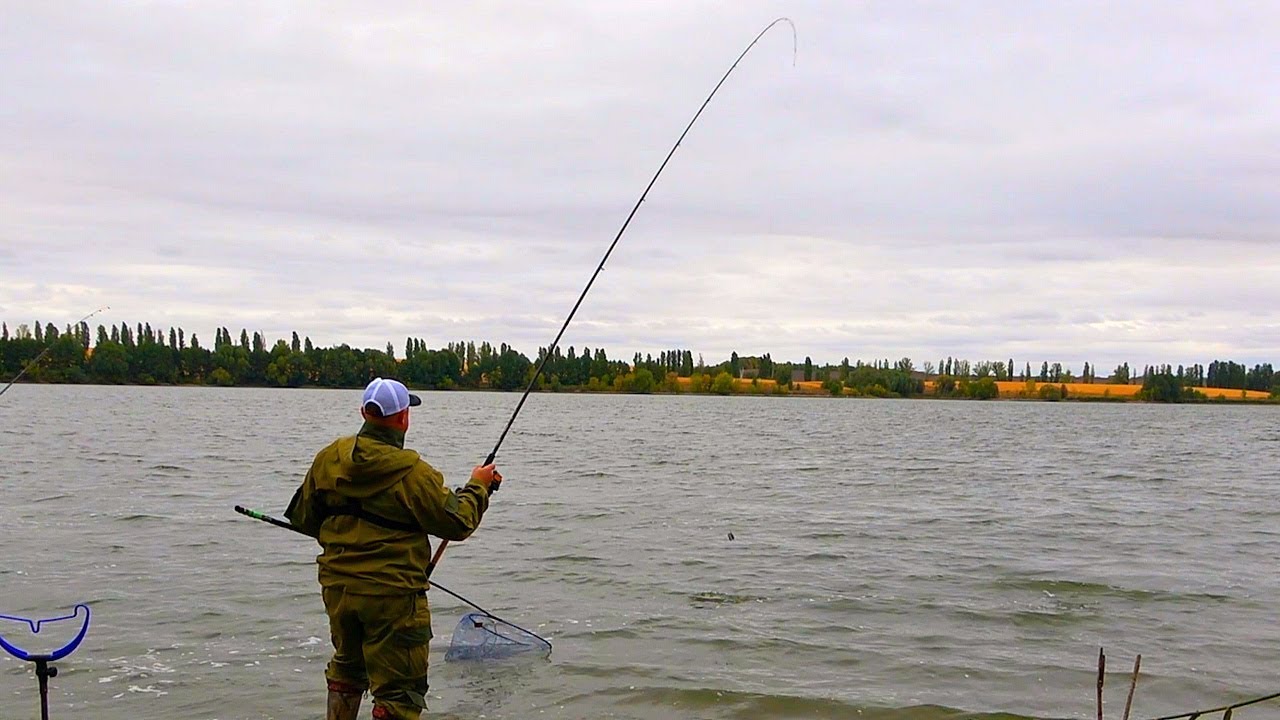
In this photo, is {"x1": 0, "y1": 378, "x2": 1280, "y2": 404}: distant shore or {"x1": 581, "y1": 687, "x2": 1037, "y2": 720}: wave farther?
{"x1": 0, "y1": 378, "x2": 1280, "y2": 404}: distant shore

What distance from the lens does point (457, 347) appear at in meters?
140

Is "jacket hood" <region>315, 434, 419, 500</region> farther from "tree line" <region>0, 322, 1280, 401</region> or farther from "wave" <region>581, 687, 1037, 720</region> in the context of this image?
"tree line" <region>0, 322, 1280, 401</region>

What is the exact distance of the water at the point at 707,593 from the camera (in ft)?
28.8

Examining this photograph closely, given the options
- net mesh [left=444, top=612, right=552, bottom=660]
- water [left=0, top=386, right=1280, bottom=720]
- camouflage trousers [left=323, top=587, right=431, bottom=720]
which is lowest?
water [left=0, top=386, right=1280, bottom=720]

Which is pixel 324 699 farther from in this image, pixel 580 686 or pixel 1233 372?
pixel 1233 372

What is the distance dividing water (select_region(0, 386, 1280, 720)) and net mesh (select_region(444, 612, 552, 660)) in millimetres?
221

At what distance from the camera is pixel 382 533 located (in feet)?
17.5

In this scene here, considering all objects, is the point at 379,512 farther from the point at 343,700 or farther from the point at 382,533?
the point at 343,700

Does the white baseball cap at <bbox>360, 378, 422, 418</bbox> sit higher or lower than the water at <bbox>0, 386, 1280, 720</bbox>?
higher

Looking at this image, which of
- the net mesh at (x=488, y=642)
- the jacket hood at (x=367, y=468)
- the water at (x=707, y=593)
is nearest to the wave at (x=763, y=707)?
the water at (x=707, y=593)

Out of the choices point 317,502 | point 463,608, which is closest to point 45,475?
point 463,608

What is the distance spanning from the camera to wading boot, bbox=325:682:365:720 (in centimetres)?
568

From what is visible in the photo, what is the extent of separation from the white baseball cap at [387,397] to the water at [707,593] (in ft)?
11.5

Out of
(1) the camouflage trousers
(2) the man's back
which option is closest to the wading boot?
(1) the camouflage trousers
